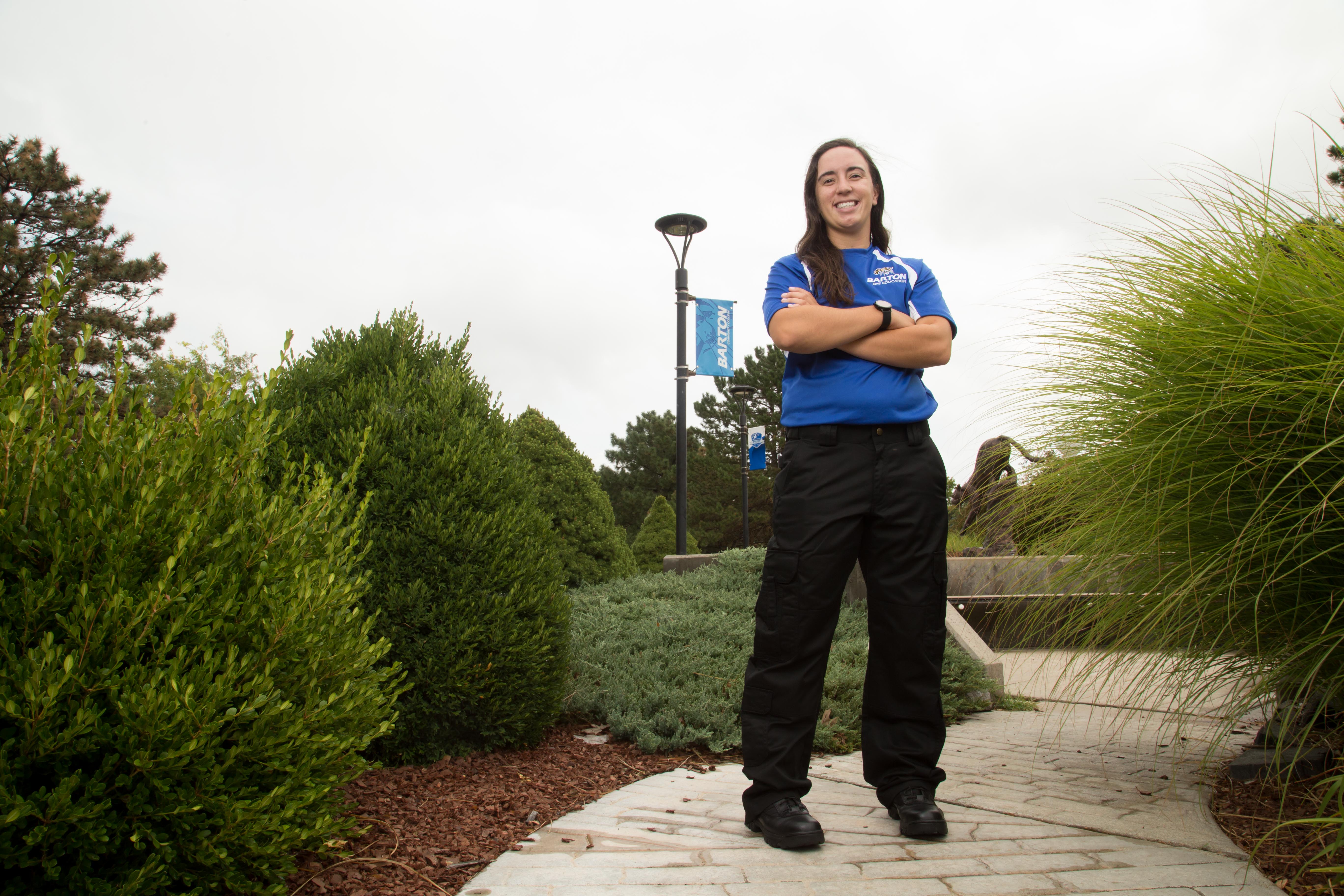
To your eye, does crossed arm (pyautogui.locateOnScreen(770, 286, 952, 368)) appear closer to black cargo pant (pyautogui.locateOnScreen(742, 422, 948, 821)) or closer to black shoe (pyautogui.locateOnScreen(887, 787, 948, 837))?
black cargo pant (pyautogui.locateOnScreen(742, 422, 948, 821))

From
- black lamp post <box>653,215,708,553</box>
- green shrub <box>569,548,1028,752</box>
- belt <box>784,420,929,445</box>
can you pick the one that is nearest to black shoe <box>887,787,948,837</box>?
belt <box>784,420,929,445</box>

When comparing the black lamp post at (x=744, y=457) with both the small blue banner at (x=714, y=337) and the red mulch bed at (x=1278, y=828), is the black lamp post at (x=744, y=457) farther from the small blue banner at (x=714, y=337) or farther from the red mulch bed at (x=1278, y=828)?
the red mulch bed at (x=1278, y=828)

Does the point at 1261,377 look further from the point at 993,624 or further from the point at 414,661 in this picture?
the point at 993,624

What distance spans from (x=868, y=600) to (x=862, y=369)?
0.69 meters

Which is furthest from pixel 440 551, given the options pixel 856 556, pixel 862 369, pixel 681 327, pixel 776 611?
pixel 681 327

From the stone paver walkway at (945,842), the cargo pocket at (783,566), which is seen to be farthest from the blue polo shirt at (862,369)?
the stone paver walkway at (945,842)

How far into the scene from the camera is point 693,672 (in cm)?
422

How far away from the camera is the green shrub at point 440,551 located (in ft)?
9.87

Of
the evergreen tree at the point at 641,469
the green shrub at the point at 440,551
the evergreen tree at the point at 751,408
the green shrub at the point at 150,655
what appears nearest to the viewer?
the green shrub at the point at 150,655

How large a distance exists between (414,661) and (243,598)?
1.20 meters

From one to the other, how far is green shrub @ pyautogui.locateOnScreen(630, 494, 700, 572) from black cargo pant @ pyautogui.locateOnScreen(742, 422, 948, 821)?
1484 centimetres

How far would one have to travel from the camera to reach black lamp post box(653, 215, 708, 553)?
424 inches

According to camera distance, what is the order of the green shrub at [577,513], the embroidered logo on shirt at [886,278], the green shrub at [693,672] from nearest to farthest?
the embroidered logo on shirt at [886,278] → the green shrub at [693,672] → the green shrub at [577,513]

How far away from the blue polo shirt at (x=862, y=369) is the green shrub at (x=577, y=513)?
5089mm
